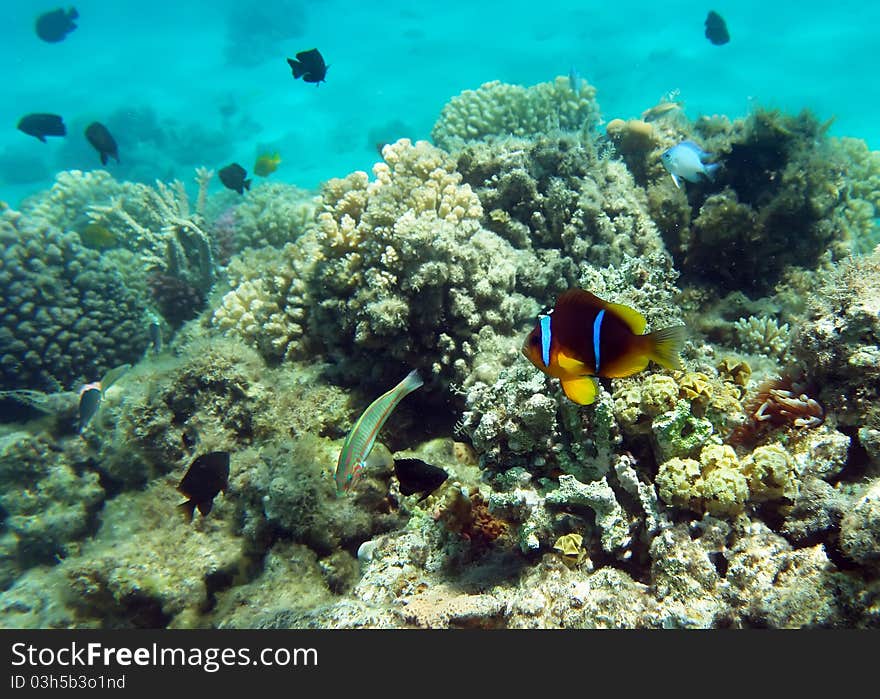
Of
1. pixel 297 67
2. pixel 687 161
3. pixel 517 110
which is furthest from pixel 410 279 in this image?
pixel 517 110

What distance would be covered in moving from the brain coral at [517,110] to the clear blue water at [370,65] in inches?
1140

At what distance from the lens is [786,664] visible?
6.20 feet

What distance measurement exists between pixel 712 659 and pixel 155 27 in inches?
2624

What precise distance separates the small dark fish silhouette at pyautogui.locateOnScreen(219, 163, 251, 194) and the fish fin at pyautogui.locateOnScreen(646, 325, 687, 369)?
7.70m

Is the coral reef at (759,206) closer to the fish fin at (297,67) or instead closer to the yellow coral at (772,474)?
the yellow coral at (772,474)

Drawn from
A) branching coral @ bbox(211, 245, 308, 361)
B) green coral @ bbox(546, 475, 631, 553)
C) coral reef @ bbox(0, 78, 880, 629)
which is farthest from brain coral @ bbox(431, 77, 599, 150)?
green coral @ bbox(546, 475, 631, 553)

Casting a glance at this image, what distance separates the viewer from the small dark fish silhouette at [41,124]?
324 inches

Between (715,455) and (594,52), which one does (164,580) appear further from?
(594,52)

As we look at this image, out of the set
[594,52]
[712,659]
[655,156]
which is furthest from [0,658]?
[594,52]

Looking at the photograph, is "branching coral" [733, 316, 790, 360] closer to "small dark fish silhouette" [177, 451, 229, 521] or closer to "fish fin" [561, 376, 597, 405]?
"fish fin" [561, 376, 597, 405]

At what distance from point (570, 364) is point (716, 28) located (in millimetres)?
12338

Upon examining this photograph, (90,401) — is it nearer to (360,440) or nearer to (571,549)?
(360,440)

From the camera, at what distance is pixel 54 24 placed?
1627cm

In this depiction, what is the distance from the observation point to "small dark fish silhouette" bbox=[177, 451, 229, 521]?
3248 mm
